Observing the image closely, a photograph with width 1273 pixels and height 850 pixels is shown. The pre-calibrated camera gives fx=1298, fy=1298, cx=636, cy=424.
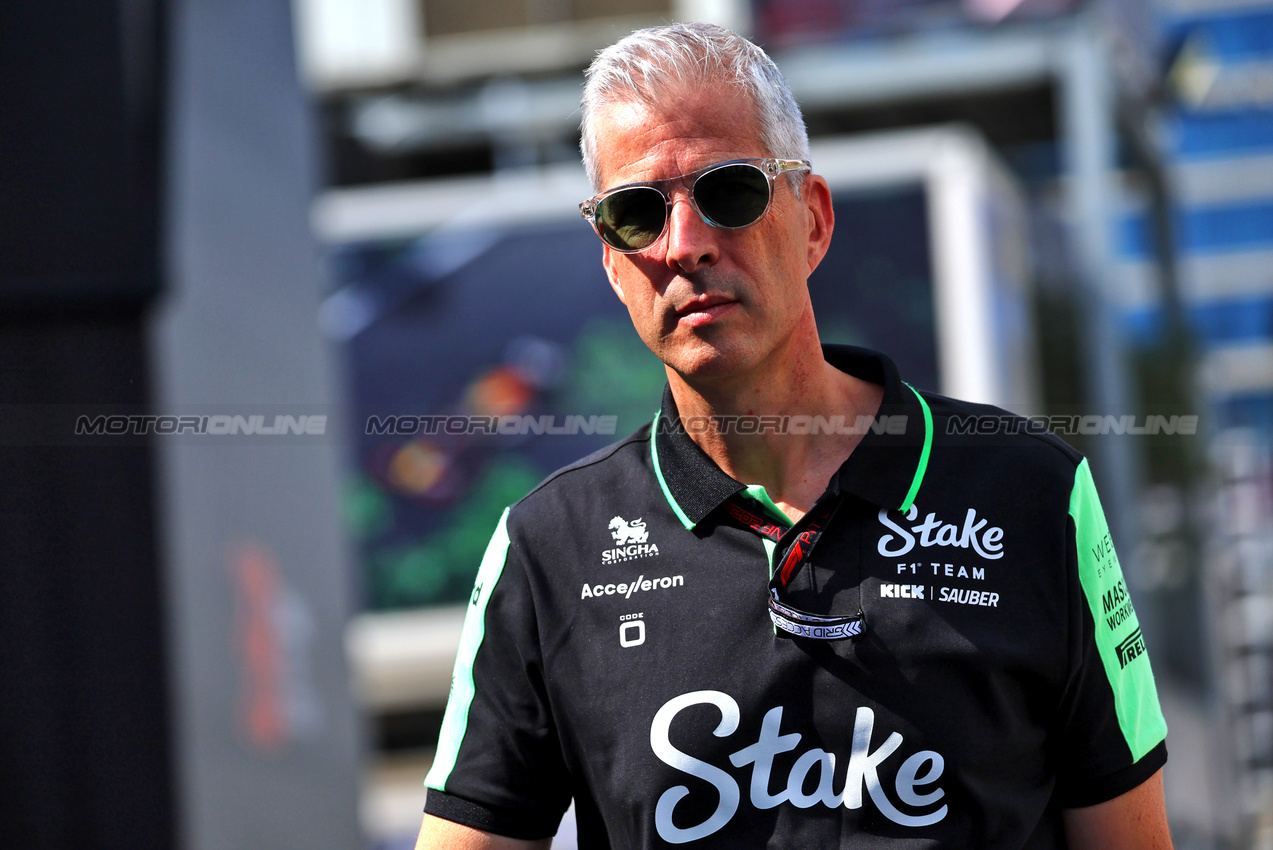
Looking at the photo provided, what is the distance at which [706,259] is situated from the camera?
166 cm

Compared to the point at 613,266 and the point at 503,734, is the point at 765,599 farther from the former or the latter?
the point at 613,266

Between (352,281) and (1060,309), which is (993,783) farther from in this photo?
(1060,309)

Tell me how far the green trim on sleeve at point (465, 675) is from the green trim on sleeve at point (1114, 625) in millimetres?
754

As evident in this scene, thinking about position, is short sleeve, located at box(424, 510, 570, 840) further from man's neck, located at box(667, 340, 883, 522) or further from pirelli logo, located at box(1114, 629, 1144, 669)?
pirelli logo, located at box(1114, 629, 1144, 669)

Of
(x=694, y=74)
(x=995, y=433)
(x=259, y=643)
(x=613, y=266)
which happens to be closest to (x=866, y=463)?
(x=995, y=433)

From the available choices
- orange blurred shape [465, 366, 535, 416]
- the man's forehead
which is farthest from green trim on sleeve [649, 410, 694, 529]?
orange blurred shape [465, 366, 535, 416]

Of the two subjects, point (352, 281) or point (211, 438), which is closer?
point (211, 438)

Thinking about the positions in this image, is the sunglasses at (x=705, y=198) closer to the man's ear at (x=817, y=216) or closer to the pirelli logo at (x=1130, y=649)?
the man's ear at (x=817, y=216)

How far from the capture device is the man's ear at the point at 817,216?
70.6 inches

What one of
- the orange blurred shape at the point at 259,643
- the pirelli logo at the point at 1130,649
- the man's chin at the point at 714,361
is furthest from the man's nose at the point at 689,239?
the orange blurred shape at the point at 259,643

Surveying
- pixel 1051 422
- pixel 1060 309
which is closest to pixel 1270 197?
pixel 1060 309

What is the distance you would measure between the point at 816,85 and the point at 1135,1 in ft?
10.3

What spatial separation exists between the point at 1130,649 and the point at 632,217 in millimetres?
846

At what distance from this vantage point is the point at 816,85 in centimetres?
1062
